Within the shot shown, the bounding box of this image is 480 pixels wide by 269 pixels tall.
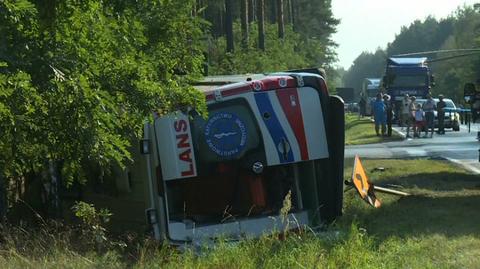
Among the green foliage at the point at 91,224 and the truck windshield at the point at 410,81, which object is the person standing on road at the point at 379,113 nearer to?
the truck windshield at the point at 410,81

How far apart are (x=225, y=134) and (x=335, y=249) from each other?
1.89m

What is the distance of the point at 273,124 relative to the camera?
8047mm

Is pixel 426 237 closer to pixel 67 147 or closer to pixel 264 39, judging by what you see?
pixel 67 147

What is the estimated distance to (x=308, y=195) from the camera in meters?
8.58

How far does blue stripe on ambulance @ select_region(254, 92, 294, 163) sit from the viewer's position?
26.3ft

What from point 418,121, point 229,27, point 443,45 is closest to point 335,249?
point 418,121

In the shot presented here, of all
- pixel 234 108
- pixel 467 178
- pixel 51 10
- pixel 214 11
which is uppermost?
pixel 214 11

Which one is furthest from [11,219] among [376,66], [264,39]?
[376,66]

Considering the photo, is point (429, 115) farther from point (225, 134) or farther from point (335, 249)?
point (335, 249)

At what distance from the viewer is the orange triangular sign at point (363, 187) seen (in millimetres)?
10016

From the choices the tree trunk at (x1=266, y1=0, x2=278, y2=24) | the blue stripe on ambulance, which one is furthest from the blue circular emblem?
the tree trunk at (x1=266, y1=0, x2=278, y2=24)

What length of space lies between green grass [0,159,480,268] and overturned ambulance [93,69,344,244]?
494 millimetres

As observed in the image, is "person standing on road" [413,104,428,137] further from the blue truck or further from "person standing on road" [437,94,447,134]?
the blue truck

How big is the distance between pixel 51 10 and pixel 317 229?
13.2 feet
